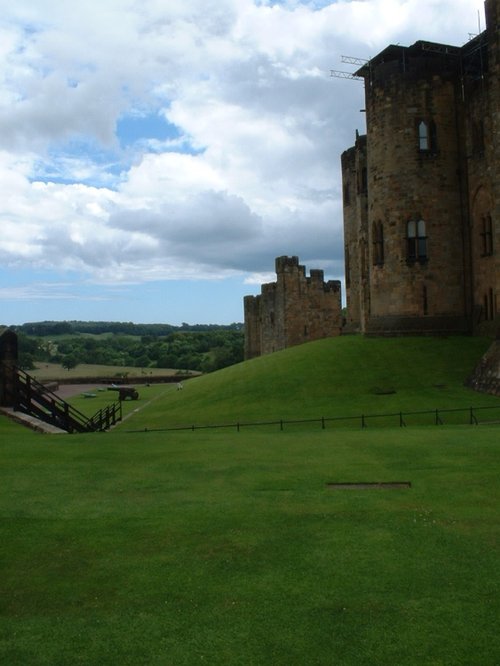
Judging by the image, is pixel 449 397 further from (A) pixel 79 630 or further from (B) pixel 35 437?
(A) pixel 79 630

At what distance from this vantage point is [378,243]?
3662 centimetres

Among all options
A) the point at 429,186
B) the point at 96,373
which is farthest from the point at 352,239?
the point at 96,373

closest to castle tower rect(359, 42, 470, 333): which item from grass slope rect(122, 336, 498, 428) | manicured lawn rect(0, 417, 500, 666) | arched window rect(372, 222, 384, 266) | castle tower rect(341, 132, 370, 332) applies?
arched window rect(372, 222, 384, 266)

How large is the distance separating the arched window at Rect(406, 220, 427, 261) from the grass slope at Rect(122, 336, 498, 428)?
466cm

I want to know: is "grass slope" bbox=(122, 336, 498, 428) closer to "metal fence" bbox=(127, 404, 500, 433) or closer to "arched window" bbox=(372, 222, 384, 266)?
"metal fence" bbox=(127, 404, 500, 433)

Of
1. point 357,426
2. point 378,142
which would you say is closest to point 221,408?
point 357,426

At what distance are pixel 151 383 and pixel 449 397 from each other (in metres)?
43.2

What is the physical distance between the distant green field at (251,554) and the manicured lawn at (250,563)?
2 cm

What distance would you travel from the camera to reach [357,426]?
22.6m

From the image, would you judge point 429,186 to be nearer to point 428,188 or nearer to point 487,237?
point 428,188

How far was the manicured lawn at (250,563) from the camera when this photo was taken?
5793mm

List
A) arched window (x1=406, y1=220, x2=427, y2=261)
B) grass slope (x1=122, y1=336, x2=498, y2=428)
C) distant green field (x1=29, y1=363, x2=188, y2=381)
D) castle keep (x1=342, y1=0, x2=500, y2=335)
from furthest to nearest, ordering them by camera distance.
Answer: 1. distant green field (x1=29, y1=363, x2=188, y2=381)
2. arched window (x1=406, y1=220, x2=427, y2=261)
3. castle keep (x1=342, y1=0, x2=500, y2=335)
4. grass slope (x1=122, y1=336, x2=498, y2=428)

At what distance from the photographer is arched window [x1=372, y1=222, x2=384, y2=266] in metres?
36.5

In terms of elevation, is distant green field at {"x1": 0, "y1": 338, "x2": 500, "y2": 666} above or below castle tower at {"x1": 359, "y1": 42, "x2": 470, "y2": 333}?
below
